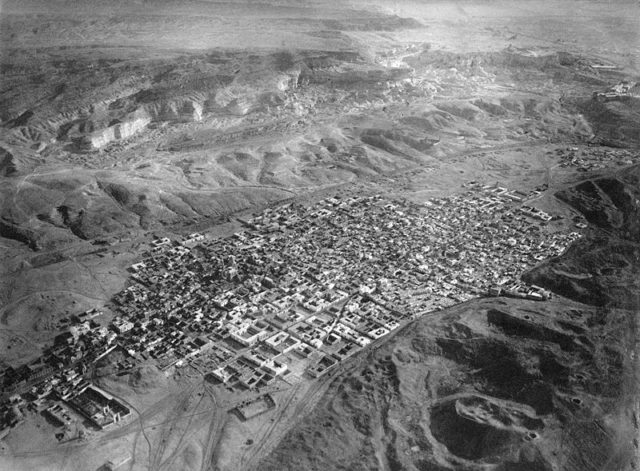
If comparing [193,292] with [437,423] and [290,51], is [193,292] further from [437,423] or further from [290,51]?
[290,51]

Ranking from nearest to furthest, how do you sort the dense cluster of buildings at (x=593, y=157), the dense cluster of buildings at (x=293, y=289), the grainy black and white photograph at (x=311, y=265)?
the grainy black and white photograph at (x=311, y=265)
the dense cluster of buildings at (x=293, y=289)
the dense cluster of buildings at (x=593, y=157)

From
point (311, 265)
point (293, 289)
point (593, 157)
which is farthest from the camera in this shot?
point (593, 157)

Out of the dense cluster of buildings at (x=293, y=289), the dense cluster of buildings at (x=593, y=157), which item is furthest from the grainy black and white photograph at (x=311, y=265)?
the dense cluster of buildings at (x=593, y=157)

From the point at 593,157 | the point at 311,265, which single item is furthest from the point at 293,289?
the point at 593,157

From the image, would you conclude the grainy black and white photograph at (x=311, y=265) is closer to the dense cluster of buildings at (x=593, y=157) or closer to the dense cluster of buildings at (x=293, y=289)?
the dense cluster of buildings at (x=293, y=289)

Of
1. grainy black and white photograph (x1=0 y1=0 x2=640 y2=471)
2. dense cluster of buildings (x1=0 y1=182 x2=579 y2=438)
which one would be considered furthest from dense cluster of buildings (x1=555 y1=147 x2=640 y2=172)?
dense cluster of buildings (x1=0 y1=182 x2=579 y2=438)

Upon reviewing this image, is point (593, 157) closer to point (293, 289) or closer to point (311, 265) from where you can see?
point (311, 265)
